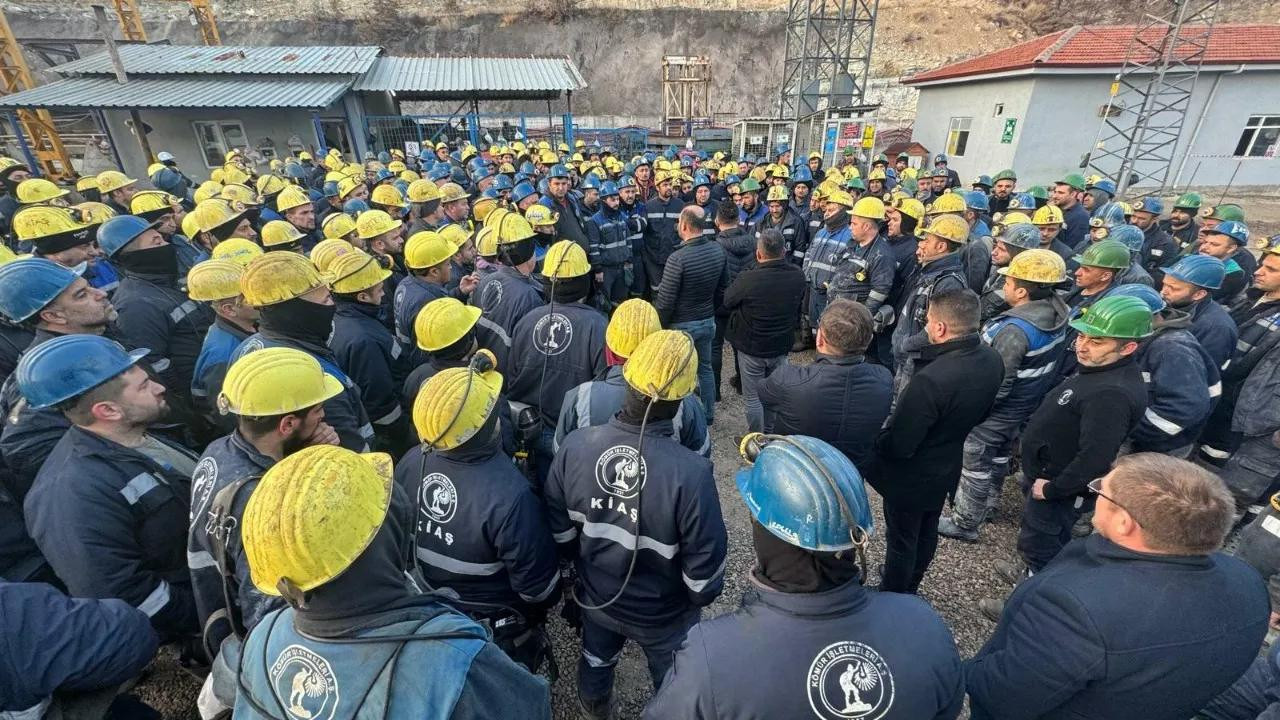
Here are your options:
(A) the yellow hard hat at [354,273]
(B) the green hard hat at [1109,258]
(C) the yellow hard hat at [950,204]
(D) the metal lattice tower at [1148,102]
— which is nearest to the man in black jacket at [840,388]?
(B) the green hard hat at [1109,258]

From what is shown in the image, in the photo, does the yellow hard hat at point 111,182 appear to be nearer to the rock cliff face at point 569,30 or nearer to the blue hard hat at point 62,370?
the blue hard hat at point 62,370

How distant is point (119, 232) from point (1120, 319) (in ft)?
22.2

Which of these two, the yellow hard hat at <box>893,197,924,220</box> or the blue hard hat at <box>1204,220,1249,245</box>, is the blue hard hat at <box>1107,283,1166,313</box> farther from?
the blue hard hat at <box>1204,220,1249,245</box>

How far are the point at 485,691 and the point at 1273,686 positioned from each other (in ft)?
8.85

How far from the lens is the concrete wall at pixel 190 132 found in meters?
16.2

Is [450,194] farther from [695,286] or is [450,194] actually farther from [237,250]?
[695,286]

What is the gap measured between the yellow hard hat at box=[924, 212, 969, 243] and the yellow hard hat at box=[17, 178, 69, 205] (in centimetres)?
1017

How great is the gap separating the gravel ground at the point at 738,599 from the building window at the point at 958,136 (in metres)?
17.6

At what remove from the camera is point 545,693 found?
5.08 feet

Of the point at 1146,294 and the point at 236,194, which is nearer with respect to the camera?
the point at 1146,294

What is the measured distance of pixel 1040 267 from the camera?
371 cm

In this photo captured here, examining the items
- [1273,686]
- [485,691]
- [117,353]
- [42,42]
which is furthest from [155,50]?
[1273,686]

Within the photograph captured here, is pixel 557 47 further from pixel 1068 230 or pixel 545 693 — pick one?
pixel 545 693

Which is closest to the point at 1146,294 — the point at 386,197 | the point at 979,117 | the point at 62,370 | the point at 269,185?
the point at 62,370
